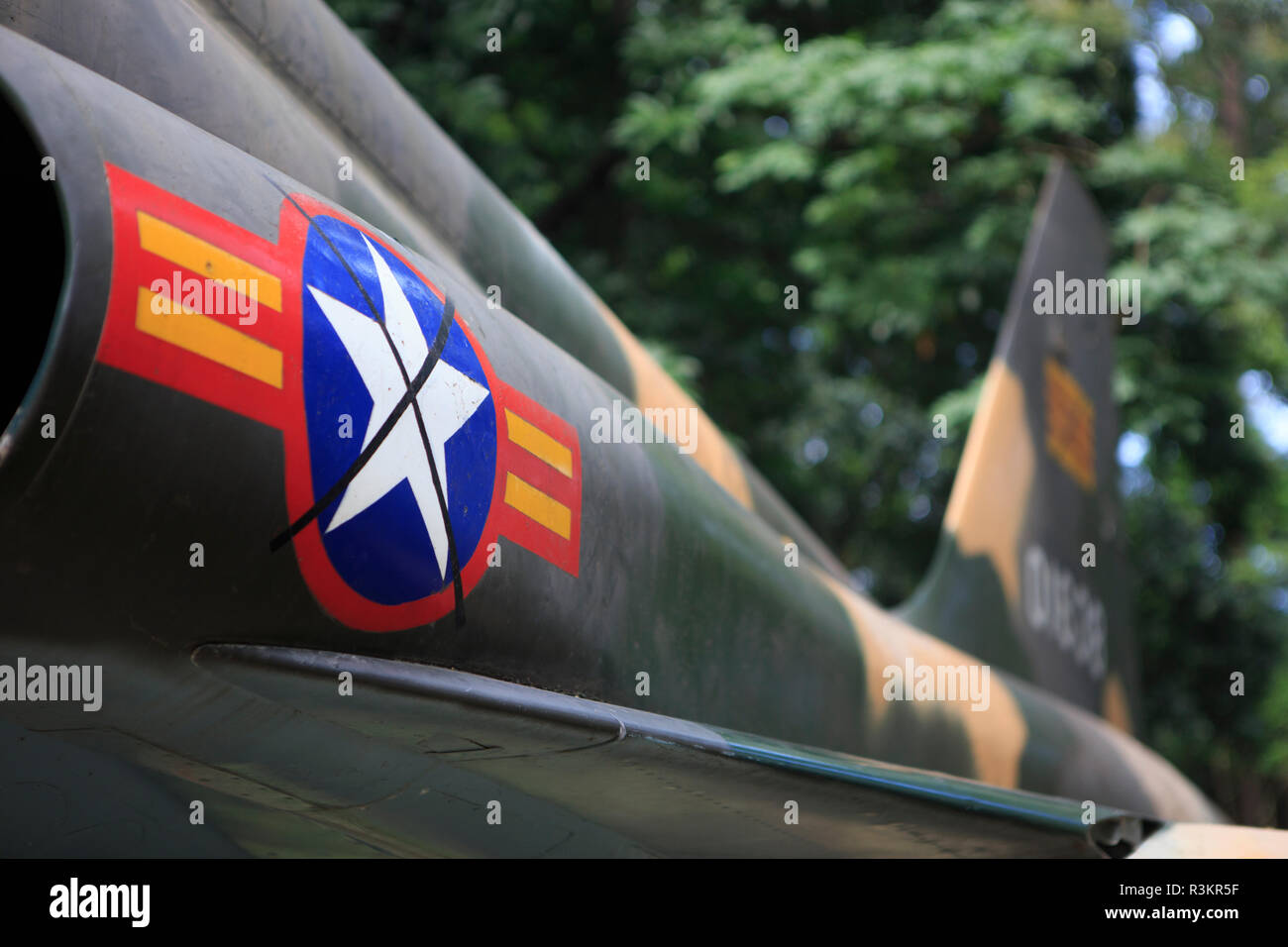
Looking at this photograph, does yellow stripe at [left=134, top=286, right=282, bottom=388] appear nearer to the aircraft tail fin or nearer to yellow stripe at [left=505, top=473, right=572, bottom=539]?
yellow stripe at [left=505, top=473, right=572, bottom=539]

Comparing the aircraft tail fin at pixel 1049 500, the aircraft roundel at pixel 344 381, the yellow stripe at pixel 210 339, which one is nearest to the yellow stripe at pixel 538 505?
the aircraft roundel at pixel 344 381

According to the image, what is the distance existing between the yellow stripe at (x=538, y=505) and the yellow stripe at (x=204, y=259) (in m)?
0.54

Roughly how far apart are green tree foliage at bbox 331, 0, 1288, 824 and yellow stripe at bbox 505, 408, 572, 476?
15.4 ft

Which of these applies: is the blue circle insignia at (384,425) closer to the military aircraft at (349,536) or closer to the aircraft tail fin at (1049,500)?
the military aircraft at (349,536)

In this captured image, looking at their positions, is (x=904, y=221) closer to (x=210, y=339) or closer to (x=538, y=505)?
(x=538, y=505)

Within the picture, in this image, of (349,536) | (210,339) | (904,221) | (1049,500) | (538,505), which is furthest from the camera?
(904,221)

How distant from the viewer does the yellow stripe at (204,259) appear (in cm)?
145

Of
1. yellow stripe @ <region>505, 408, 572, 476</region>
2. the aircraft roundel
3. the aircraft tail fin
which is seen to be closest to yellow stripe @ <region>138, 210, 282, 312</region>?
the aircraft roundel

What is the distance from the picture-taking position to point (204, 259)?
1.51 metres

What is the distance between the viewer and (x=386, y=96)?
2713 mm

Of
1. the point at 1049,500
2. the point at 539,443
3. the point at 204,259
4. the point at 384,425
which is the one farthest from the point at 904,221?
the point at 204,259

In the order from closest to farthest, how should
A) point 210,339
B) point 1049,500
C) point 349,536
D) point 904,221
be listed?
point 210,339
point 349,536
point 1049,500
point 904,221

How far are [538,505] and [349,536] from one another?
484 mm
